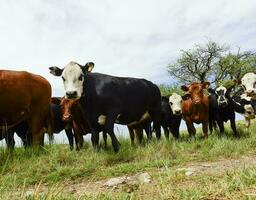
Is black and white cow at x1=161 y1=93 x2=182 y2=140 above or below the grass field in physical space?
above

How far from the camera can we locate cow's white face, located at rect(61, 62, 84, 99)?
9395 millimetres

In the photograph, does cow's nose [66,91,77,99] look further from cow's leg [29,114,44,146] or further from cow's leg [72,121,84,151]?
cow's leg [72,121,84,151]

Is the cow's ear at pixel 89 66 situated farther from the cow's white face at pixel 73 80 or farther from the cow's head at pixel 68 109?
the cow's head at pixel 68 109

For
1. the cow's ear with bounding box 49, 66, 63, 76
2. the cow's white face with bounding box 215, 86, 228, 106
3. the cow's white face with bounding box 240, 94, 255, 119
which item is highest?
the cow's ear with bounding box 49, 66, 63, 76

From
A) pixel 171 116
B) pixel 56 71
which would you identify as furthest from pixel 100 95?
pixel 171 116

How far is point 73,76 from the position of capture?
383 inches

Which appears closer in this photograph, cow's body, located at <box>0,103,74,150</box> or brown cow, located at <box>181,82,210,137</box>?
cow's body, located at <box>0,103,74,150</box>

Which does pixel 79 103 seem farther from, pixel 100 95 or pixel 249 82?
pixel 249 82

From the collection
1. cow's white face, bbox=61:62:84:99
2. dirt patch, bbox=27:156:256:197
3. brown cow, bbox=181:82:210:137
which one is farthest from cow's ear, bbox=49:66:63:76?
brown cow, bbox=181:82:210:137

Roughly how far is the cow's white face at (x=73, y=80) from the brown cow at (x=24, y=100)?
880mm

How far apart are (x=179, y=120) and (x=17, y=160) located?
859cm

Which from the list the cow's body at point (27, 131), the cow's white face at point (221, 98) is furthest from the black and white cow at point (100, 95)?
the cow's white face at point (221, 98)

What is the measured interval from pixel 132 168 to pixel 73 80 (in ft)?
10.2

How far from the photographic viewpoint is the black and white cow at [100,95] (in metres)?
9.69
